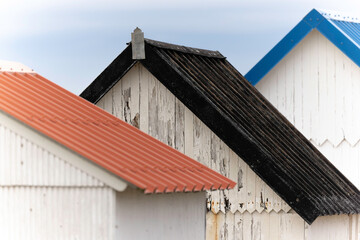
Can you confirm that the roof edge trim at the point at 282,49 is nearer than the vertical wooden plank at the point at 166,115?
No

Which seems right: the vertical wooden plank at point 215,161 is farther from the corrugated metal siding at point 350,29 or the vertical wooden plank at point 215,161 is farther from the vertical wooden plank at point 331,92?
the corrugated metal siding at point 350,29

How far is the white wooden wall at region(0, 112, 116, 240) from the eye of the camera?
365 inches

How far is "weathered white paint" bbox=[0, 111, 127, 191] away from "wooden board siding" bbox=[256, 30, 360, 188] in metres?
9.23

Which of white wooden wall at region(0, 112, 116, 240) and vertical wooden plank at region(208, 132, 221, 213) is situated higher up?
vertical wooden plank at region(208, 132, 221, 213)

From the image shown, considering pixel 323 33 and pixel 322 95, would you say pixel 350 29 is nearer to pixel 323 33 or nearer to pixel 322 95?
pixel 323 33

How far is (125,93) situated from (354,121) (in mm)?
5026

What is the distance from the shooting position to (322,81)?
1850cm

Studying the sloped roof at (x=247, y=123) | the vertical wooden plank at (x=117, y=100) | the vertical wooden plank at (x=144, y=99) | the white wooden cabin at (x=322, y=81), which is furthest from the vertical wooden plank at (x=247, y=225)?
the white wooden cabin at (x=322, y=81)

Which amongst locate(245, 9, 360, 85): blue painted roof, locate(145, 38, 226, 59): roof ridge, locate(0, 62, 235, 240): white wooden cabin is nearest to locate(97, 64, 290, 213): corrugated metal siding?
locate(145, 38, 226, 59): roof ridge

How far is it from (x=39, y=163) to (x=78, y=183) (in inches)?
20.3

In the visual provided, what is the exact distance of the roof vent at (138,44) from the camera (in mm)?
14531

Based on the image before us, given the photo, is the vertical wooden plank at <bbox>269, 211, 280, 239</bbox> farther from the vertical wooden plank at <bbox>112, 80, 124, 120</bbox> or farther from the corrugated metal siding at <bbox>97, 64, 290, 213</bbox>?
the vertical wooden plank at <bbox>112, 80, 124, 120</bbox>

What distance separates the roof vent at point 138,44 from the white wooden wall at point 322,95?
5086 mm

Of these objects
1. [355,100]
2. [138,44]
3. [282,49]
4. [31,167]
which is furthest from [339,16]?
[31,167]
